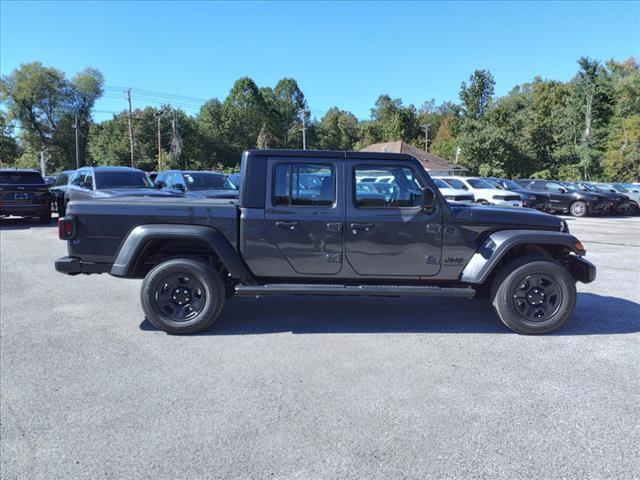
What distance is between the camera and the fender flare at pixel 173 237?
464 centimetres

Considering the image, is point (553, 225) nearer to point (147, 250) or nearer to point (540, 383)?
point (540, 383)

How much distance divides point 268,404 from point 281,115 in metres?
86.3

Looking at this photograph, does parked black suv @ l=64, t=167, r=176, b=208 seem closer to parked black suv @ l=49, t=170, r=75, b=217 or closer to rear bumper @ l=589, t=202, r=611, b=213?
parked black suv @ l=49, t=170, r=75, b=217

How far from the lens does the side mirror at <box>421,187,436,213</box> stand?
15.1ft

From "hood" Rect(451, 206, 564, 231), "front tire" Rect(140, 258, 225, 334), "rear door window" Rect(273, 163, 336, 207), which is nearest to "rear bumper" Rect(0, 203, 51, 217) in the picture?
"front tire" Rect(140, 258, 225, 334)

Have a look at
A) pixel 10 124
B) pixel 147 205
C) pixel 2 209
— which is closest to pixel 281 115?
pixel 10 124

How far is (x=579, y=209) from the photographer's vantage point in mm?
19875

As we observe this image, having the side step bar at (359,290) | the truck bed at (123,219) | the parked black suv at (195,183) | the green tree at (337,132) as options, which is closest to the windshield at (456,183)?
the parked black suv at (195,183)

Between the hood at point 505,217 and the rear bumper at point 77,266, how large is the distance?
3818 mm

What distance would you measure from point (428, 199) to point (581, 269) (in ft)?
6.29

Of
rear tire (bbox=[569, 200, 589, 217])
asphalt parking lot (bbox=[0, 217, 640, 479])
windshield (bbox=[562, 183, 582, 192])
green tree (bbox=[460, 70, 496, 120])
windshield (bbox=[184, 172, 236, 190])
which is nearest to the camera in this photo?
asphalt parking lot (bbox=[0, 217, 640, 479])

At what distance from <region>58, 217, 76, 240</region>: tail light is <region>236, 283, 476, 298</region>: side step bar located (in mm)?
1835

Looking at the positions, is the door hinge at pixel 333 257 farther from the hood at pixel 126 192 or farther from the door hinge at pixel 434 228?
the hood at pixel 126 192

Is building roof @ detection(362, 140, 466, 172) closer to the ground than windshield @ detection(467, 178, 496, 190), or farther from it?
farther from it
